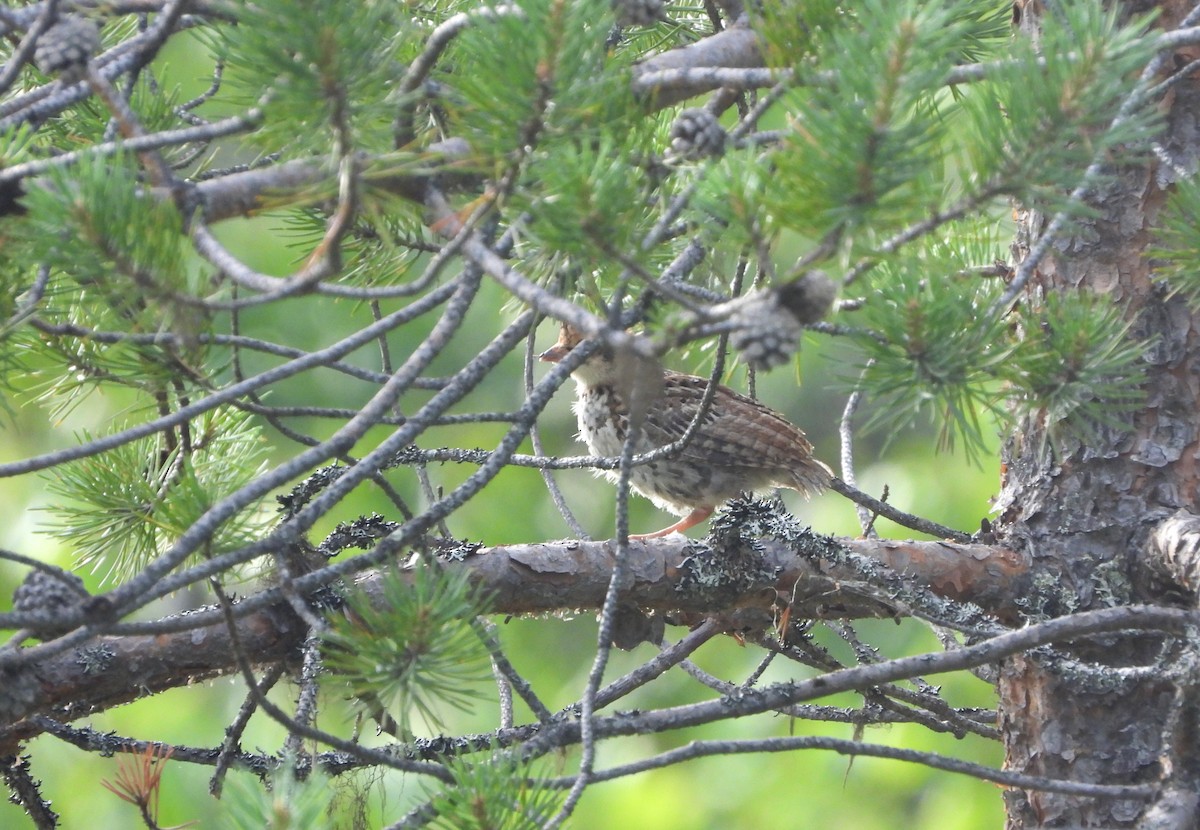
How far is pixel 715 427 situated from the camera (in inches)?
167

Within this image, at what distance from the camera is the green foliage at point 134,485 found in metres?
2.27

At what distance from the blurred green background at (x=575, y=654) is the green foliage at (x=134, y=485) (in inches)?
96.5

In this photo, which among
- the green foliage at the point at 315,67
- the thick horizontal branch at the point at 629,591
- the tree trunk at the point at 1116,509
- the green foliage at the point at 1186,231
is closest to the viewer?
the green foliage at the point at 315,67

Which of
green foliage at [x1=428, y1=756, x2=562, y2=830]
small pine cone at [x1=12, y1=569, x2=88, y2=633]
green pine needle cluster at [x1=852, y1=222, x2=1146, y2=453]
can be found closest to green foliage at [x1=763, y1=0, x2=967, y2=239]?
green pine needle cluster at [x1=852, y1=222, x2=1146, y2=453]

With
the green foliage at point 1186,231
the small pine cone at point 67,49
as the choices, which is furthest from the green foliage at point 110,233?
the green foliage at point 1186,231

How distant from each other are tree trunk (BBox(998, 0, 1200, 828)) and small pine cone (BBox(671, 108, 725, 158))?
3.79ft

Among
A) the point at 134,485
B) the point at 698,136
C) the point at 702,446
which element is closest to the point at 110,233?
the point at 698,136

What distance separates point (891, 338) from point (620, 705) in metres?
6.08

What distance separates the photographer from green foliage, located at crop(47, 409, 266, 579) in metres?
2.27

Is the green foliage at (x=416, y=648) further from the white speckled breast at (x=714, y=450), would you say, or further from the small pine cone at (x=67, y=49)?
the white speckled breast at (x=714, y=450)

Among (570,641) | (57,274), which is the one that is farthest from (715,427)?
(570,641)

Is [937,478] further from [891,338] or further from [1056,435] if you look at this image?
[891,338]

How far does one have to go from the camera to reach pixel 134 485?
7.66ft

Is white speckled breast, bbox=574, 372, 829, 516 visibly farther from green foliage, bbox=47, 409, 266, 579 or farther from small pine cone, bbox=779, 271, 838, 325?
small pine cone, bbox=779, 271, 838, 325
